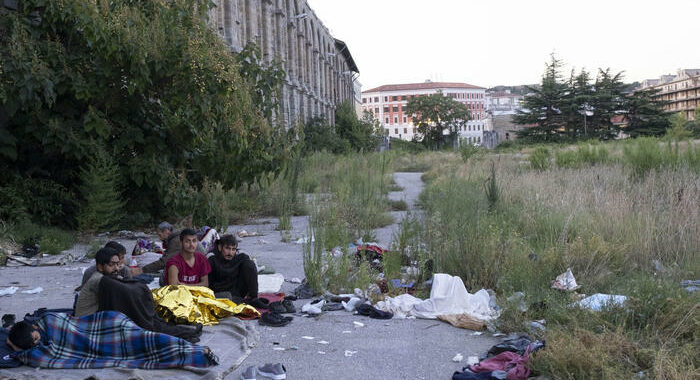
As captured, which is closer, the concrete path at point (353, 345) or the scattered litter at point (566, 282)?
the concrete path at point (353, 345)

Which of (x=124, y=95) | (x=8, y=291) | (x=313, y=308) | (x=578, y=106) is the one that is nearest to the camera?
(x=313, y=308)

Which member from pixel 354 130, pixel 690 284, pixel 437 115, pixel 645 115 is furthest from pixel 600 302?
pixel 437 115

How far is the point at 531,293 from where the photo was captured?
20.4 feet

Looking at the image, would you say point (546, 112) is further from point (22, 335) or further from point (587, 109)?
point (22, 335)

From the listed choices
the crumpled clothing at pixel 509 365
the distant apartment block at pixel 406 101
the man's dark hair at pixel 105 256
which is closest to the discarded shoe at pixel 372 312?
the crumpled clothing at pixel 509 365

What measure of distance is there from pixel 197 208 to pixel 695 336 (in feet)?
28.6

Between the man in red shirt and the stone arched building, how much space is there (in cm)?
1521

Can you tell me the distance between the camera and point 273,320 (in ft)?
20.0

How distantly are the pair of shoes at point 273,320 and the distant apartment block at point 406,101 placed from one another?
4830 inches

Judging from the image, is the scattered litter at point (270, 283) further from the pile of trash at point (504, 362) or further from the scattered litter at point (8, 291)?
the pile of trash at point (504, 362)

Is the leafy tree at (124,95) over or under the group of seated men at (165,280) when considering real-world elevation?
over

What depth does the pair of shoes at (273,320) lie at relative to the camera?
6.08m

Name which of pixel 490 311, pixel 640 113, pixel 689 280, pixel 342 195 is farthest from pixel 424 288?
pixel 640 113

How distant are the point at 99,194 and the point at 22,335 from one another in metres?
6.49
